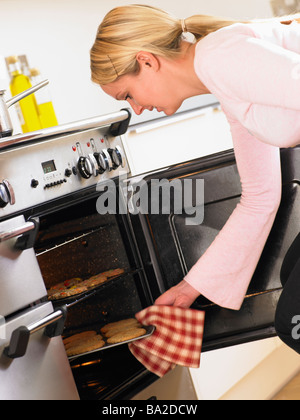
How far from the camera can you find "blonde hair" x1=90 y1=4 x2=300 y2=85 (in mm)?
1282

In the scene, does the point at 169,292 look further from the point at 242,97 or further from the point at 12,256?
the point at 242,97

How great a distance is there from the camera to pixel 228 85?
3.77 feet

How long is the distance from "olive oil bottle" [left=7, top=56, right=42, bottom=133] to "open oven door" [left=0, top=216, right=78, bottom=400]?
0.60 m

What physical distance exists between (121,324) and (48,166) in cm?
47

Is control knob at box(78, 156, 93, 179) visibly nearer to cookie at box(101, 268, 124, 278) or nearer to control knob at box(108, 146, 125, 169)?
control knob at box(108, 146, 125, 169)

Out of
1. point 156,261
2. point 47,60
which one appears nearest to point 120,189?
point 156,261

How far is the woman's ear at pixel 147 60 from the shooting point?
4.28ft

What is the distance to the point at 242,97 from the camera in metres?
1.15

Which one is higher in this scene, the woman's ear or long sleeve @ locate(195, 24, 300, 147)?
the woman's ear

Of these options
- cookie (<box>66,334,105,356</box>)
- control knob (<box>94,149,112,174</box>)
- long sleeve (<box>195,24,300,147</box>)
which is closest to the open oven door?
cookie (<box>66,334,105,356</box>)

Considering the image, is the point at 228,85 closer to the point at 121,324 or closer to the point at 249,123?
the point at 249,123

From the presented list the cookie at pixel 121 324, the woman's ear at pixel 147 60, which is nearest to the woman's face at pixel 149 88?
the woman's ear at pixel 147 60

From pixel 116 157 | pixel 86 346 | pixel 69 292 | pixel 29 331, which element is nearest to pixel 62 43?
pixel 116 157

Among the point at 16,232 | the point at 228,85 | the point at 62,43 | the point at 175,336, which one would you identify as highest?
the point at 62,43
